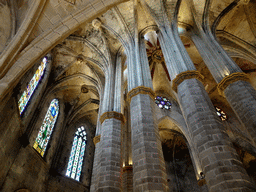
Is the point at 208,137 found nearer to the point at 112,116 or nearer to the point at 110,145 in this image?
Answer: the point at 110,145

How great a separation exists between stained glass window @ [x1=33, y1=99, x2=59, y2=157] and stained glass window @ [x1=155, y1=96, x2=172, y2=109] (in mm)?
7340

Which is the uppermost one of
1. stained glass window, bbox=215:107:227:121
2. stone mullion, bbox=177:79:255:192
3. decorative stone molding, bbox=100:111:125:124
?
stained glass window, bbox=215:107:227:121

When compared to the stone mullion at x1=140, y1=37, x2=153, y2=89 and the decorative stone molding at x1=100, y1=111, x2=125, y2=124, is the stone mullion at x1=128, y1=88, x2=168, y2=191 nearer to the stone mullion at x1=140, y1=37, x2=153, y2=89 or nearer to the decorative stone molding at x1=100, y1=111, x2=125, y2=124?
Result: the stone mullion at x1=140, y1=37, x2=153, y2=89

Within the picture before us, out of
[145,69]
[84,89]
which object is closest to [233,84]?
[145,69]

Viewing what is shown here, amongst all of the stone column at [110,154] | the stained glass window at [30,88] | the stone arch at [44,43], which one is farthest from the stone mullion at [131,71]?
the stained glass window at [30,88]

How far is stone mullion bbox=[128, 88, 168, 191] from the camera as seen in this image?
14.5ft

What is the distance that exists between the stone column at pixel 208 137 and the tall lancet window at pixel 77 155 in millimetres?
9220

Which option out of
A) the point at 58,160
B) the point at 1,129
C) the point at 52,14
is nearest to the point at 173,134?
the point at 58,160

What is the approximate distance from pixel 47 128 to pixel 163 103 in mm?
8243

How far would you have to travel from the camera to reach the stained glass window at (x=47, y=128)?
10.4 meters

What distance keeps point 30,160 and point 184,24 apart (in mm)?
11084

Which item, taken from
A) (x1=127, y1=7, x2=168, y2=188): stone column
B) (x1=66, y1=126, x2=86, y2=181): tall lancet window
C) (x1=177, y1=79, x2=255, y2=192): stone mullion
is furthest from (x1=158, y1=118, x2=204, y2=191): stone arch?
(x1=177, y1=79, x2=255, y2=192): stone mullion

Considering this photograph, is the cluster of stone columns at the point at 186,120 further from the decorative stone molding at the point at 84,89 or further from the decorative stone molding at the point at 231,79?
the decorative stone molding at the point at 84,89

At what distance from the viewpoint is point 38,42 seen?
4234mm
